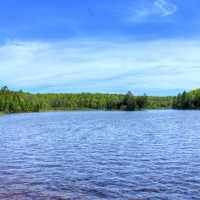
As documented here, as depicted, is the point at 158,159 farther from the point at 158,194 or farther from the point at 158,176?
the point at 158,194

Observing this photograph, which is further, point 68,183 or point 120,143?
point 120,143

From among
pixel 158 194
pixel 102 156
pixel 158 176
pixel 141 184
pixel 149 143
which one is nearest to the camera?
pixel 158 194

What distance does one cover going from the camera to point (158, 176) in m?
29.0

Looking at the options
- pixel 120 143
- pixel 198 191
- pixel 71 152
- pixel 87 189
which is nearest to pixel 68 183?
pixel 87 189

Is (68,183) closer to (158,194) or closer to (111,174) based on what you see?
(111,174)

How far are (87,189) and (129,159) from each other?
11.7m

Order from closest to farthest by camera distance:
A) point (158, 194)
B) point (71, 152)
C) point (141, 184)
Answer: point (158, 194) < point (141, 184) < point (71, 152)

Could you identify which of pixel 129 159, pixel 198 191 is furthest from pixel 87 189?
pixel 129 159

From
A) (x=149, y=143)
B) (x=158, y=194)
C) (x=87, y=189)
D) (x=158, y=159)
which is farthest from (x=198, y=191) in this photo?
(x=149, y=143)

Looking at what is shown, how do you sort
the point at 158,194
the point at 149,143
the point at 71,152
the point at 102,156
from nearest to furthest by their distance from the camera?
the point at 158,194
the point at 102,156
the point at 71,152
the point at 149,143

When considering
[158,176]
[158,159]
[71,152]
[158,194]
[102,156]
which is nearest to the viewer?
[158,194]

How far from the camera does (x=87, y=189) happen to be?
2578 centimetres

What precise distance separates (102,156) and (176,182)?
1306 centimetres

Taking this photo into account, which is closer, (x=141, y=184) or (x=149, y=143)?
(x=141, y=184)
